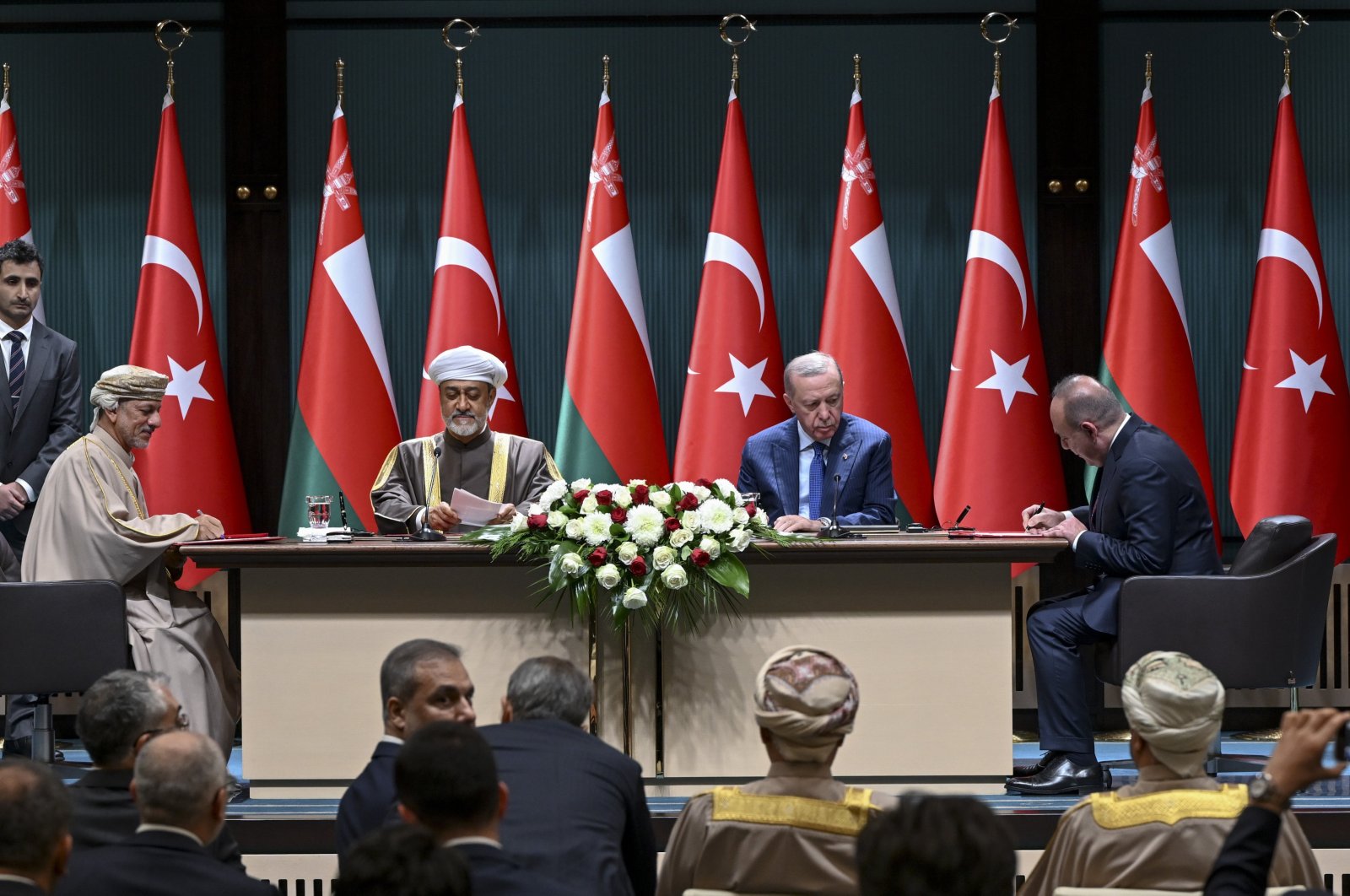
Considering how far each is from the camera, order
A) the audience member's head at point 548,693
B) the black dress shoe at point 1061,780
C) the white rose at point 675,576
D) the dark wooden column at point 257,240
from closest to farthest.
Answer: the audience member's head at point 548,693 → the white rose at point 675,576 → the black dress shoe at point 1061,780 → the dark wooden column at point 257,240

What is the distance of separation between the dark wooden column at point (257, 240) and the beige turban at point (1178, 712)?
4.95 metres

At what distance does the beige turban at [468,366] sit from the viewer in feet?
18.0

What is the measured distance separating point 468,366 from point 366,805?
9.05 feet

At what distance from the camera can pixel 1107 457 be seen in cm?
498

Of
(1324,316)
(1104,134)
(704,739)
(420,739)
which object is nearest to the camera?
(420,739)

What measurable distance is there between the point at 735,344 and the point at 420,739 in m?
4.36

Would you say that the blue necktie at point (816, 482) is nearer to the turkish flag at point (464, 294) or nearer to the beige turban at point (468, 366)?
the beige turban at point (468, 366)

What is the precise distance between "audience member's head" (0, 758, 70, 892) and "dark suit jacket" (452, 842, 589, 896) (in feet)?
1.89

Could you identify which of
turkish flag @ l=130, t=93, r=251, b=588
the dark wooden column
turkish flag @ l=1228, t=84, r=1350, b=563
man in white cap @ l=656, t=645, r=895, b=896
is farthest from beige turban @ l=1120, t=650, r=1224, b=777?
the dark wooden column

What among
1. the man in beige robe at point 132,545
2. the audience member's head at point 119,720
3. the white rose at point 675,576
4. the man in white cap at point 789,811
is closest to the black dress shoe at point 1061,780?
the white rose at point 675,576

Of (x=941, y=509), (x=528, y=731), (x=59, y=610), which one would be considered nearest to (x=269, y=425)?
(x=59, y=610)

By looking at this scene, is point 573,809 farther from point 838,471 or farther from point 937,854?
point 838,471

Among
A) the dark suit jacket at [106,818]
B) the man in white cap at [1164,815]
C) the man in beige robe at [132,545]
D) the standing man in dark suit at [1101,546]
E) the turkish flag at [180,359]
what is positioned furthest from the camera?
the turkish flag at [180,359]

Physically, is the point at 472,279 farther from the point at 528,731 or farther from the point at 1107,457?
the point at 528,731
